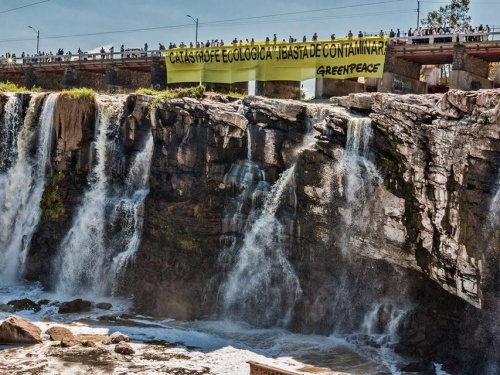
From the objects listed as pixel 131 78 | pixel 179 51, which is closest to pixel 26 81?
pixel 131 78

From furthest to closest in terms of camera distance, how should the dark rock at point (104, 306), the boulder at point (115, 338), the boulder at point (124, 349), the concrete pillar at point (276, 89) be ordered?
1. the concrete pillar at point (276, 89)
2. the dark rock at point (104, 306)
3. the boulder at point (115, 338)
4. the boulder at point (124, 349)

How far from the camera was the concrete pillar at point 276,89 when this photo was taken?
5478 centimetres

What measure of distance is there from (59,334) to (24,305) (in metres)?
6.56

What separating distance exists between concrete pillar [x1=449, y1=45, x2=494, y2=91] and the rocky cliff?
939 centimetres

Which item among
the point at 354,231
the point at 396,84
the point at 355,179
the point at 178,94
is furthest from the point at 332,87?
the point at 354,231

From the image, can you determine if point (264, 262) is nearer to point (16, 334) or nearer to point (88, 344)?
point (88, 344)

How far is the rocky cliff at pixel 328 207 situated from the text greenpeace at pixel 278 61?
268 inches

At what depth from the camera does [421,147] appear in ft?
122

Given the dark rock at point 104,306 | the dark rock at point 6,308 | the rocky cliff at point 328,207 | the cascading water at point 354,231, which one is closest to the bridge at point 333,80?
the rocky cliff at point 328,207

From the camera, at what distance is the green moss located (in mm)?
49562

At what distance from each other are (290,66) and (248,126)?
9969 millimetres

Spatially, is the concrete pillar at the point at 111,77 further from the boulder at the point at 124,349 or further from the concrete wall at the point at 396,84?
the boulder at the point at 124,349

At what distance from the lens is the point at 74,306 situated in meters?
42.8

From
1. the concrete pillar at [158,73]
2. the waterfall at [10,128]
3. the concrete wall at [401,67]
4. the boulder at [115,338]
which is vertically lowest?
the boulder at [115,338]
